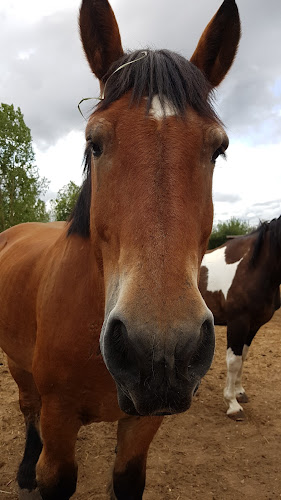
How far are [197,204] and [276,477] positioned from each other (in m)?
3.17

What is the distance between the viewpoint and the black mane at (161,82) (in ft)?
5.15

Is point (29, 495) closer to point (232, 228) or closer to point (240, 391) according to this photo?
point (240, 391)

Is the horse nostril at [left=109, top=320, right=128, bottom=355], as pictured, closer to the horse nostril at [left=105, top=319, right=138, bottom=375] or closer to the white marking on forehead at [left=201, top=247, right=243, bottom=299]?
the horse nostril at [left=105, top=319, right=138, bottom=375]

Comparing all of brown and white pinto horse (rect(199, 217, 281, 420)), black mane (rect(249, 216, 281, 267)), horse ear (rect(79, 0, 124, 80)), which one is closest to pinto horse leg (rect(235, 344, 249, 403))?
brown and white pinto horse (rect(199, 217, 281, 420))

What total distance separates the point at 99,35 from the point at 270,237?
396 centimetres

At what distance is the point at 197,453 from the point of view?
12.3ft

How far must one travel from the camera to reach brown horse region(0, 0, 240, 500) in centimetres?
119

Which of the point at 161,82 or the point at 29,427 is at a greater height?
the point at 161,82

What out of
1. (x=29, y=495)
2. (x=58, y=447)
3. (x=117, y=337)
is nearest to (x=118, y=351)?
(x=117, y=337)

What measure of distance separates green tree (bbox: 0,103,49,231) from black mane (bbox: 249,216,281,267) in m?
15.4

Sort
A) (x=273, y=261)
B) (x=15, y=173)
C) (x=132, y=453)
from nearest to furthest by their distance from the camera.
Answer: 1. (x=132, y=453)
2. (x=273, y=261)
3. (x=15, y=173)

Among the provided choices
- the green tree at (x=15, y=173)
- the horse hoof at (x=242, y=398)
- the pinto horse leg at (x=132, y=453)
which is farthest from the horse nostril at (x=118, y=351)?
the green tree at (x=15, y=173)

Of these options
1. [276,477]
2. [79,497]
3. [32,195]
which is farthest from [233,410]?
[32,195]

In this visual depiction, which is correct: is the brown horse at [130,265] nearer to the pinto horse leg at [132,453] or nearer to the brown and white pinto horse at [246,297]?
the pinto horse leg at [132,453]
